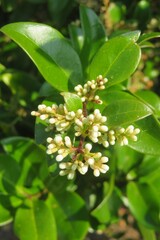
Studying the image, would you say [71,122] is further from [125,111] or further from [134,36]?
[134,36]

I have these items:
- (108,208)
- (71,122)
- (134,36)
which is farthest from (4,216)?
(134,36)

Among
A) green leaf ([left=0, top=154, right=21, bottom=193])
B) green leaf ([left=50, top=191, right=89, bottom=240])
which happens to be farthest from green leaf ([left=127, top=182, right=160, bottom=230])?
green leaf ([left=0, top=154, right=21, bottom=193])

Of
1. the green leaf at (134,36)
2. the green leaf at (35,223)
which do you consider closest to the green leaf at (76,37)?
the green leaf at (134,36)

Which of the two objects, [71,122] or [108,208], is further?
[108,208]

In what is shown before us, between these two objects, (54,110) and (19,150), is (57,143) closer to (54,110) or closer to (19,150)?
(54,110)

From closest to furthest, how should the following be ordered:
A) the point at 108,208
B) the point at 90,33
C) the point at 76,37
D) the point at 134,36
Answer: the point at 134,36 → the point at 90,33 → the point at 76,37 → the point at 108,208
